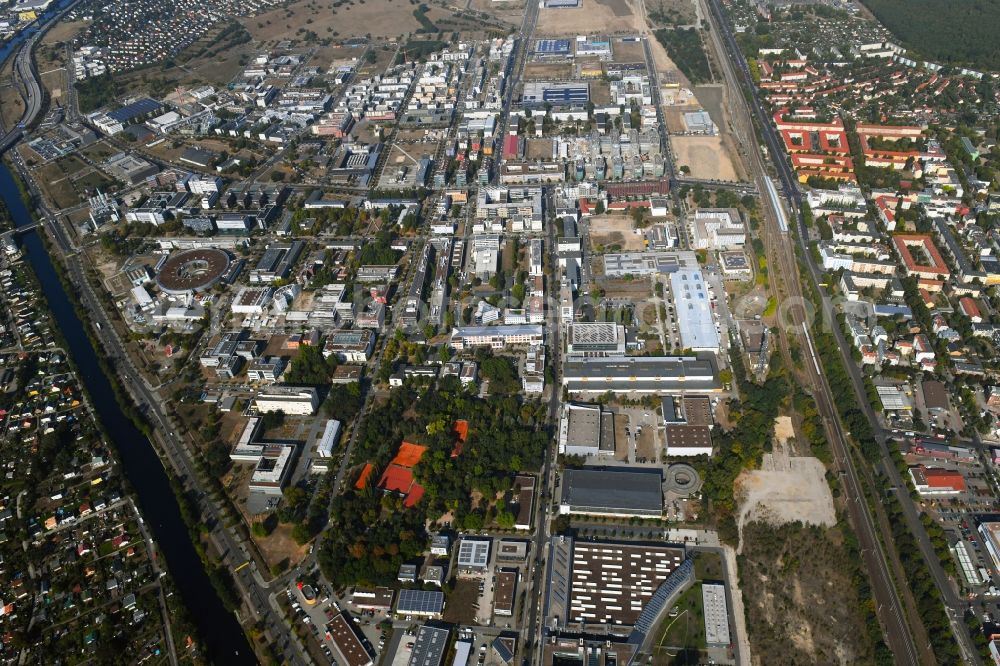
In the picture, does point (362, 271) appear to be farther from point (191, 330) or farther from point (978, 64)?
point (978, 64)

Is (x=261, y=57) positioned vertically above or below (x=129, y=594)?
above

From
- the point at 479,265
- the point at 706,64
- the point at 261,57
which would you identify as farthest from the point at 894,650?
the point at 261,57

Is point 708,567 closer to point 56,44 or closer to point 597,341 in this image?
point 597,341

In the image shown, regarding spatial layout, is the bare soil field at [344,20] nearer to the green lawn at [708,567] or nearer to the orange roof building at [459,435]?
the orange roof building at [459,435]

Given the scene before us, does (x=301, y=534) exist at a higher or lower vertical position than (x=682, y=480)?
lower

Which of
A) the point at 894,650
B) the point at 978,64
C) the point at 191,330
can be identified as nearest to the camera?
the point at 894,650

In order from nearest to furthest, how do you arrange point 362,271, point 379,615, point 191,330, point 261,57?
point 379,615 → point 191,330 → point 362,271 → point 261,57

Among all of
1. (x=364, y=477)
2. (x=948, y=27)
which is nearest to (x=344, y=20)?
(x=948, y=27)
